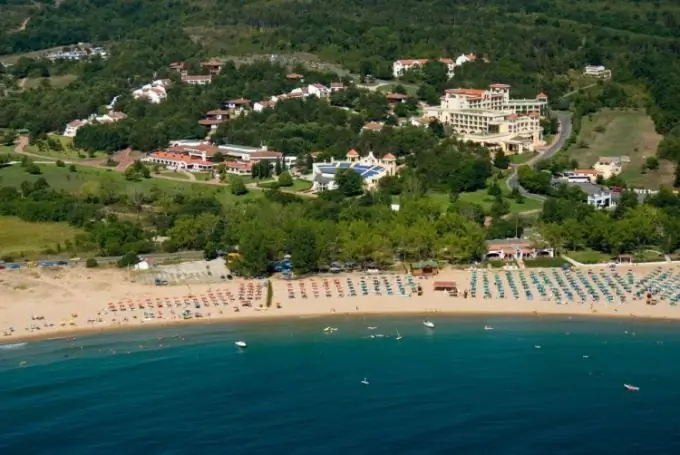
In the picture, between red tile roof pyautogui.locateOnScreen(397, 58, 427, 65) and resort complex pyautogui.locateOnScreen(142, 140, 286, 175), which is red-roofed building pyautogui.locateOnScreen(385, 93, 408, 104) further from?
resort complex pyautogui.locateOnScreen(142, 140, 286, 175)

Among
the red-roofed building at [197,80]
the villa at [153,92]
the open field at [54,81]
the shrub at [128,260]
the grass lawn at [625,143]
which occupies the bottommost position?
the open field at [54,81]

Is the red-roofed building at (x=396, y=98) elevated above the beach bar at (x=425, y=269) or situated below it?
below

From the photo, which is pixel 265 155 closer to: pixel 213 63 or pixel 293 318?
pixel 213 63

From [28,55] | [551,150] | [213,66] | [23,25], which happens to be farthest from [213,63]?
[23,25]

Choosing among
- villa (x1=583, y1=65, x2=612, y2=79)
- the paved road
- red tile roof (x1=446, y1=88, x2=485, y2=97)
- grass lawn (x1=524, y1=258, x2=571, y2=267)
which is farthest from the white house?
grass lawn (x1=524, y1=258, x2=571, y2=267)

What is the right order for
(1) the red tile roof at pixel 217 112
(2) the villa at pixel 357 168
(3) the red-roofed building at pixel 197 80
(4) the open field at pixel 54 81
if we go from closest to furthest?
1. (2) the villa at pixel 357 168
2. (1) the red tile roof at pixel 217 112
3. (3) the red-roofed building at pixel 197 80
4. (4) the open field at pixel 54 81

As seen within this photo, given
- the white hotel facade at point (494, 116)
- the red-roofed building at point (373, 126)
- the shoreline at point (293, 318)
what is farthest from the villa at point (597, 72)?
the shoreline at point (293, 318)

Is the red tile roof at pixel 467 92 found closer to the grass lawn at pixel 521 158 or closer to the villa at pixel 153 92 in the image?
the grass lawn at pixel 521 158
